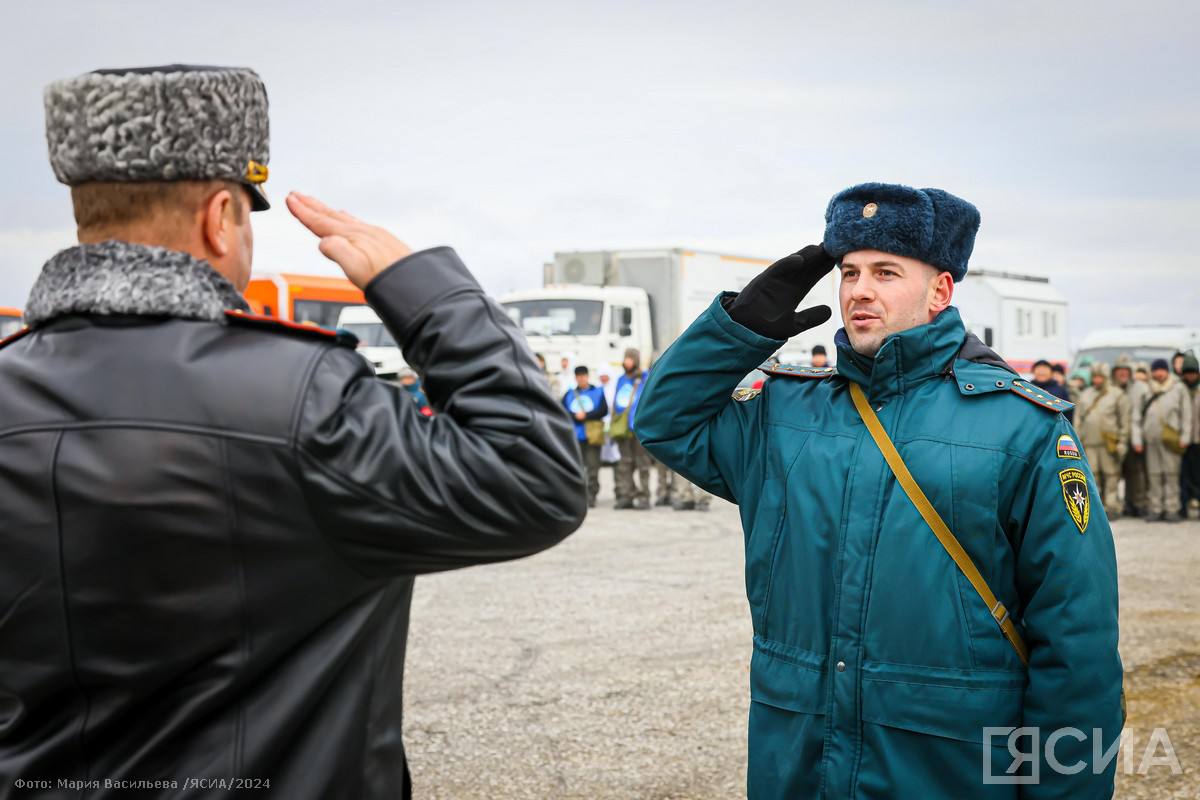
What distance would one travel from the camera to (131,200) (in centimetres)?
171

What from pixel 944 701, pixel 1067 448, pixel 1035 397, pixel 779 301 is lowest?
pixel 944 701

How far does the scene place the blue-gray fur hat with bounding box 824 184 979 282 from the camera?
3.07 metres

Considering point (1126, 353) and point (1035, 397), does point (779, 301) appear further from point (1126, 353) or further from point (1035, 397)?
point (1126, 353)

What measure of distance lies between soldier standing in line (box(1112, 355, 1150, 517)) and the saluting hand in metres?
15.4

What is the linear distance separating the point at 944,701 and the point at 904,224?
1.19 metres

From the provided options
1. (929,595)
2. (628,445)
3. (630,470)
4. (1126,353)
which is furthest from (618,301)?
(929,595)

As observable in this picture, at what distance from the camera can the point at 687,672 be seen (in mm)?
7082

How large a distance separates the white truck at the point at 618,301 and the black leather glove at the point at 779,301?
54.6 feet

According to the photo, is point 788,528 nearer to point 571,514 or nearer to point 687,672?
point 571,514

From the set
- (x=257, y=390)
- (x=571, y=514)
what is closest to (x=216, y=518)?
(x=257, y=390)

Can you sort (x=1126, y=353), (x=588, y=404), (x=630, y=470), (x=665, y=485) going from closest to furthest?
(x=630, y=470) → (x=588, y=404) → (x=665, y=485) → (x=1126, y=353)

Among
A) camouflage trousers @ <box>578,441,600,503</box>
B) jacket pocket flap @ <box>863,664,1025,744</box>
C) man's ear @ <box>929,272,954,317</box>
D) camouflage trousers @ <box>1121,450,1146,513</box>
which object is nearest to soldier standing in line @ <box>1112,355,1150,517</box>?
camouflage trousers @ <box>1121,450,1146,513</box>

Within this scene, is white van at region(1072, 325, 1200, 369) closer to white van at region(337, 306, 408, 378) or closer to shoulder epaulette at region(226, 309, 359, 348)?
white van at region(337, 306, 408, 378)

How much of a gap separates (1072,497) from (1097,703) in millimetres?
471
